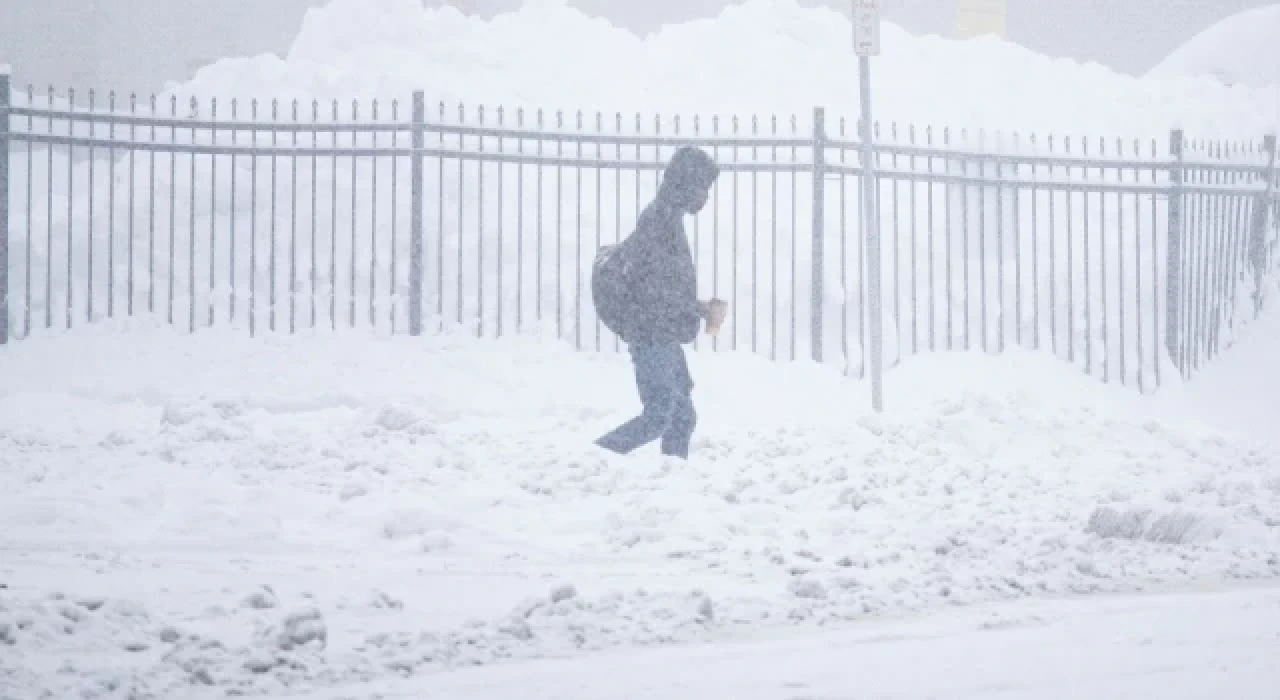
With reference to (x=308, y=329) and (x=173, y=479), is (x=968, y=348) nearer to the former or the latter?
(x=308, y=329)

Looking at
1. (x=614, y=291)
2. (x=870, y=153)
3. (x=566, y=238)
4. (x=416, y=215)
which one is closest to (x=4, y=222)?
(x=416, y=215)

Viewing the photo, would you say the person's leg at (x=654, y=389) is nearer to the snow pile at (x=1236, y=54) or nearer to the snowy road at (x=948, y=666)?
the snowy road at (x=948, y=666)

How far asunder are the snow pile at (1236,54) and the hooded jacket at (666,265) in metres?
15.5

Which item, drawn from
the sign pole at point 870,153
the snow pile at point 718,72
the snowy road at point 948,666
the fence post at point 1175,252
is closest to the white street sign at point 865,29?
the sign pole at point 870,153

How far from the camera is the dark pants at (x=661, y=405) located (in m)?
10.1

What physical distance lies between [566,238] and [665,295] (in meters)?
6.32

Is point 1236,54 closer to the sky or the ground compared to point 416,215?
closer to the sky

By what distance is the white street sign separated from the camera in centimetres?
1178

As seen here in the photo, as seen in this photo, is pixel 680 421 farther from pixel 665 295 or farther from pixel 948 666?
pixel 948 666

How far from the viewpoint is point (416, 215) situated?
45.2ft

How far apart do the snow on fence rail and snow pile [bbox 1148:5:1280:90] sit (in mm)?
7621

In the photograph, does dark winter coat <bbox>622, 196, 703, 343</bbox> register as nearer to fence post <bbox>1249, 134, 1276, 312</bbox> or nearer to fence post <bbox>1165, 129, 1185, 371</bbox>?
fence post <bbox>1165, 129, 1185, 371</bbox>

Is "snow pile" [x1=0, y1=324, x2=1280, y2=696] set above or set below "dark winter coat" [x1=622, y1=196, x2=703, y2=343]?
below

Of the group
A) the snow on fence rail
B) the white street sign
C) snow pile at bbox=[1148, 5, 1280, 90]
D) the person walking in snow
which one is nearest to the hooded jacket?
the person walking in snow
